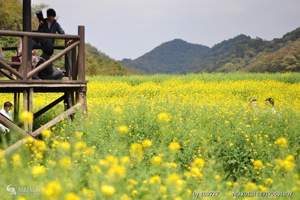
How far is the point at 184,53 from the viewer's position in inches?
6875

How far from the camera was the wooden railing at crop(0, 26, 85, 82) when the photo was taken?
11445 millimetres

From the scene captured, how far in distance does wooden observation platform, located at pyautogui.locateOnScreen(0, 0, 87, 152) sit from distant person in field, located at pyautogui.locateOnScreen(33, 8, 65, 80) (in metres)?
0.22

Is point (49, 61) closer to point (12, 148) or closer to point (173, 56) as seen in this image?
point (12, 148)

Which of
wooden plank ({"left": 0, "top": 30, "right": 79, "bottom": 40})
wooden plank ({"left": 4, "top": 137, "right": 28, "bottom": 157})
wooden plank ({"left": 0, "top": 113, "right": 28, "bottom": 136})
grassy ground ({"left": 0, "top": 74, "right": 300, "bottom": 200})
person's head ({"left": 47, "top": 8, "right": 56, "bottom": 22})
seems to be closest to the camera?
grassy ground ({"left": 0, "top": 74, "right": 300, "bottom": 200})

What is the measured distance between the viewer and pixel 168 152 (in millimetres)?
6715

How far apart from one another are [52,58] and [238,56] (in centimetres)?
7772

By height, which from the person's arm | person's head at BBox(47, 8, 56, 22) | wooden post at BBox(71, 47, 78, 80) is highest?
person's head at BBox(47, 8, 56, 22)

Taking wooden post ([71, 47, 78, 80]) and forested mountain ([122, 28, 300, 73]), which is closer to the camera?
wooden post ([71, 47, 78, 80])

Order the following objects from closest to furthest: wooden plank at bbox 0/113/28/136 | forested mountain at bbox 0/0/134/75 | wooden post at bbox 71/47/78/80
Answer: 1. wooden plank at bbox 0/113/28/136
2. wooden post at bbox 71/47/78/80
3. forested mountain at bbox 0/0/134/75

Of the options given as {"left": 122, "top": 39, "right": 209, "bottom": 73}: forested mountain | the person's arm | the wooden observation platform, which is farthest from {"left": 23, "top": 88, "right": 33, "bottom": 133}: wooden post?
{"left": 122, "top": 39, "right": 209, "bottom": 73}: forested mountain

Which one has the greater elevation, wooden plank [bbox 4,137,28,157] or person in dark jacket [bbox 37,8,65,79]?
person in dark jacket [bbox 37,8,65,79]

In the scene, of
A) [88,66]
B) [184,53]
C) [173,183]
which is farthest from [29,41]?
[184,53]

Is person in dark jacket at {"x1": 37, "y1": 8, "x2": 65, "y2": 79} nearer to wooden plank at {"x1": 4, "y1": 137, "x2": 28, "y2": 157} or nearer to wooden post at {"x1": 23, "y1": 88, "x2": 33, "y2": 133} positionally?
wooden post at {"x1": 23, "y1": 88, "x2": 33, "y2": 133}

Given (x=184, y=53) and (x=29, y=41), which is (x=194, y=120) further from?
(x=184, y=53)
